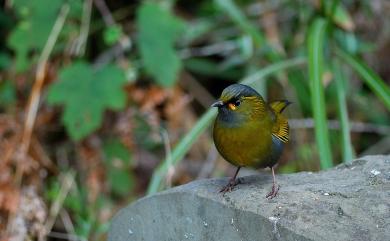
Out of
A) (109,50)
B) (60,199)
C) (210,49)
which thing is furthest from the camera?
(210,49)

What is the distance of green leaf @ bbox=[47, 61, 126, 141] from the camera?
4.66 meters

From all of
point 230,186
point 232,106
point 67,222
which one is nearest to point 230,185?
point 230,186

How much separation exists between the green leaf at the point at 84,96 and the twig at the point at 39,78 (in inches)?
7.4

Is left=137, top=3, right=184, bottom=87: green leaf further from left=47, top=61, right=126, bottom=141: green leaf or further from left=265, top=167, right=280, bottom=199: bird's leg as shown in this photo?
left=265, top=167, right=280, bottom=199: bird's leg

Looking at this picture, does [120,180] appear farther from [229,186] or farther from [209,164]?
[229,186]

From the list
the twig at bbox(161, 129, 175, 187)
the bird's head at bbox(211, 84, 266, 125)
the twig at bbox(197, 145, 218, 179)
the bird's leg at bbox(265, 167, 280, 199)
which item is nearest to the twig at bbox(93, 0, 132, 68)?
the twig at bbox(161, 129, 175, 187)

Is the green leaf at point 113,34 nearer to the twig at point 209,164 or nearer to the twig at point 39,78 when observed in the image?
the twig at point 39,78

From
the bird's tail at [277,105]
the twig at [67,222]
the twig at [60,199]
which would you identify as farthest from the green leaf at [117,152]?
the bird's tail at [277,105]

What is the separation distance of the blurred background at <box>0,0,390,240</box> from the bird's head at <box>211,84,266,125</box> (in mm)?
959

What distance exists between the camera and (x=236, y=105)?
10.2 feet

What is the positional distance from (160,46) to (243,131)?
185 centimetres

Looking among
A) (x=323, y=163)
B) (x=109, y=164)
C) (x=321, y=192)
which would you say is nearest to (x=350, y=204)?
(x=321, y=192)

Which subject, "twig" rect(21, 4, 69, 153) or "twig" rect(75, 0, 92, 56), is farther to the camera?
"twig" rect(75, 0, 92, 56)

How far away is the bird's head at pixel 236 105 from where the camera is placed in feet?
10.1
